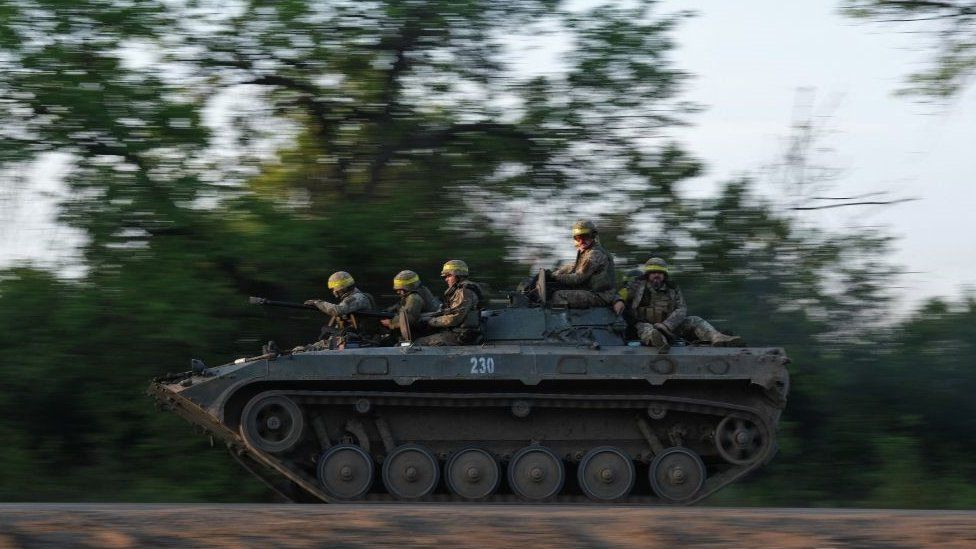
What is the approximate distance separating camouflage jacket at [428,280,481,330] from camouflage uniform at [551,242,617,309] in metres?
0.96

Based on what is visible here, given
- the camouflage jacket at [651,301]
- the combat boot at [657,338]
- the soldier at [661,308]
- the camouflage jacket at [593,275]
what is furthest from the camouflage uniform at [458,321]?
the combat boot at [657,338]

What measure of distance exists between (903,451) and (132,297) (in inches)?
418

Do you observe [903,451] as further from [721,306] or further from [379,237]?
[379,237]

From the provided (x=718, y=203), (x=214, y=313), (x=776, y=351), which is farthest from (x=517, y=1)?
(x=776, y=351)

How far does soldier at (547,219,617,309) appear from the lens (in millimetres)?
14664

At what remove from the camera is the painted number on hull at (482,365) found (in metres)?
13.8

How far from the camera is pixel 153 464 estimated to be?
16.9 meters

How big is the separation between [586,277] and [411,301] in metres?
2.11

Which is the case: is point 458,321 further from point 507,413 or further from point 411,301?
point 507,413

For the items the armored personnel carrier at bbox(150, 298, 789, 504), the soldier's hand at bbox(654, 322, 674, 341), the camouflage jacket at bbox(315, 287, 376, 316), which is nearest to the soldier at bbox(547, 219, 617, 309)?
the armored personnel carrier at bbox(150, 298, 789, 504)

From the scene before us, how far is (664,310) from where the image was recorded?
14.8m

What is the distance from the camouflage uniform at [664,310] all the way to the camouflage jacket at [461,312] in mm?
→ 1847

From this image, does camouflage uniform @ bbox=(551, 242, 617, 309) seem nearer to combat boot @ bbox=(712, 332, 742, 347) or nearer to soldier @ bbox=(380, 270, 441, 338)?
combat boot @ bbox=(712, 332, 742, 347)

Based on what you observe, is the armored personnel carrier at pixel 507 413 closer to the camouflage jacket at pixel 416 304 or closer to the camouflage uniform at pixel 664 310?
the camouflage uniform at pixel 664 310
